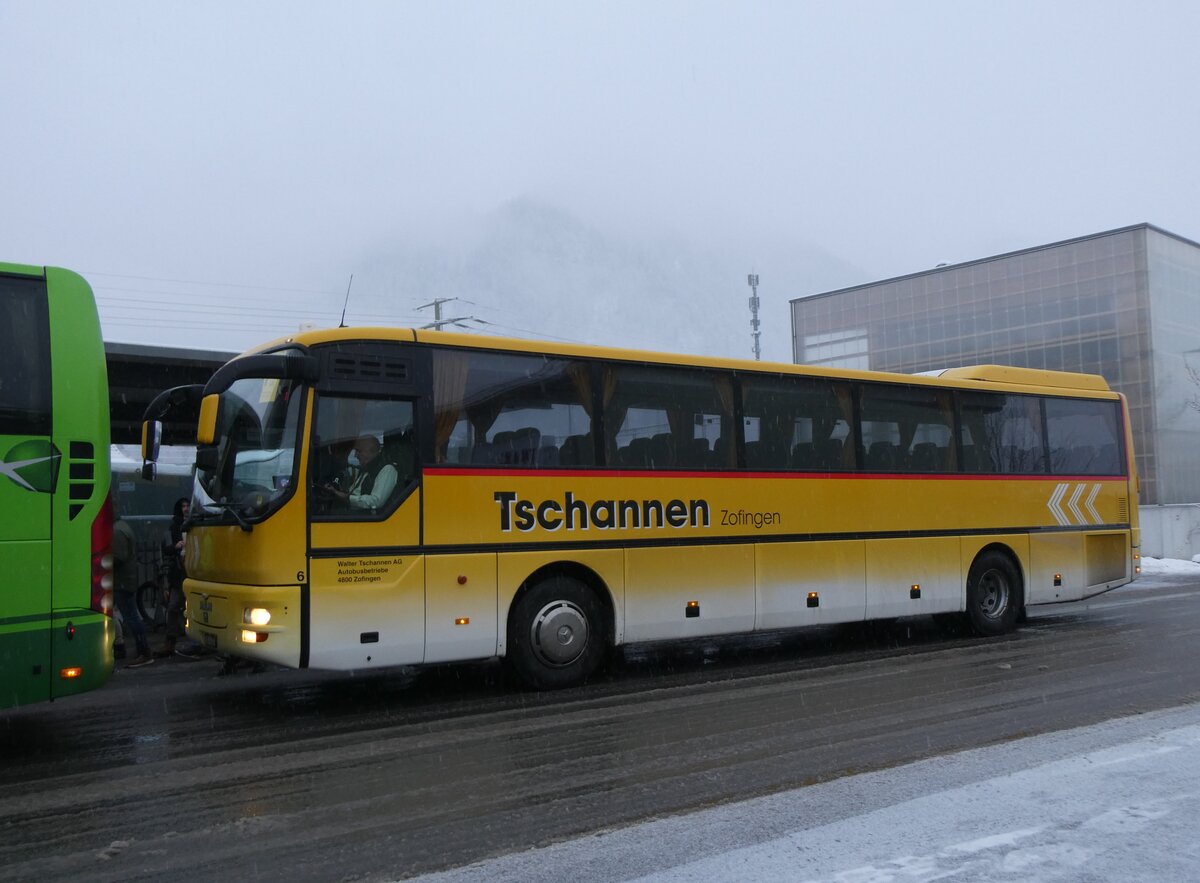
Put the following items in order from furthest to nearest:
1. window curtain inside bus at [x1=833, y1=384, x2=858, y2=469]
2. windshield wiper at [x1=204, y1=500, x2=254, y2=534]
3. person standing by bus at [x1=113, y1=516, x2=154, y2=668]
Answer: window curtain inside bus at [x1=833, y1=384, x2=858, y2=469]
person standing by bus at [x1=113, y1=516, x2=154, y2=668]
windshield wiper at [x1=204, y1=500, x2=254, y2=534]

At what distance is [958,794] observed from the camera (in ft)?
19.4

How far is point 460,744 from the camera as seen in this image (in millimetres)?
7562

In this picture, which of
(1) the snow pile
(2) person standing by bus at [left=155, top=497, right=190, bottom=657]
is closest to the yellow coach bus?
(2) person standing by bus at [left=155, top=497, right=190, bottom=657]

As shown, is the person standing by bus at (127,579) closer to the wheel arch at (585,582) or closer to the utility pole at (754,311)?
the wheel arch at (585,582)

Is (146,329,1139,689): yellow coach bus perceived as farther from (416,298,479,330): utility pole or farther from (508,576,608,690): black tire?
(416,298,479,330): utility pole

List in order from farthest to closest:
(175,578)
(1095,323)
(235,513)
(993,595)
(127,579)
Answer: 1. (1095,323)
2. (993,595)
3. (175,578)
4. (127,579)
5. (235,513)

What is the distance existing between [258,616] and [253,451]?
4.89 ft

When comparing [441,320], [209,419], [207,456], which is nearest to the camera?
[209,419]

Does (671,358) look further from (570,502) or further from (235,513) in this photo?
(235,513)

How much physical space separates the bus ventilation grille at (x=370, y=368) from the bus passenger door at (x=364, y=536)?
180mm

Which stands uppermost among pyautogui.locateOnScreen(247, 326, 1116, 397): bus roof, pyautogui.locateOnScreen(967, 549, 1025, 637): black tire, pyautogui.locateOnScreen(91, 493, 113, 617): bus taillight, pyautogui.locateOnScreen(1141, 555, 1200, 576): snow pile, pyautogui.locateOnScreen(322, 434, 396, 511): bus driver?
pyautogui.locateOnScreen(247, 326, 1116, 397): bus roof

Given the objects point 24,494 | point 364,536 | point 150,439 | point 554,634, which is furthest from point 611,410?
point 24,494

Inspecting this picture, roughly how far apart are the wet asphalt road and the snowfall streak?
1.59 meters

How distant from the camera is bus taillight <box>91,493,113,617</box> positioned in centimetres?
714
